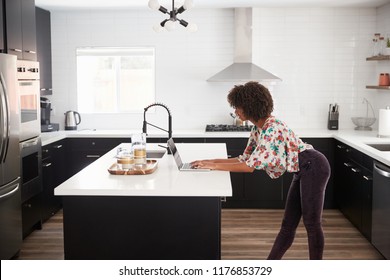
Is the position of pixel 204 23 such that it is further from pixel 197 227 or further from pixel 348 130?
pixel 197 227

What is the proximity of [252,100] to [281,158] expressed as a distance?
40 centimetres

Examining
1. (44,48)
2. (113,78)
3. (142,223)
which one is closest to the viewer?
(142,223)

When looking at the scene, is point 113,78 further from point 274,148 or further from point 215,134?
point 274,148

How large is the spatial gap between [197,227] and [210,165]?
529 millimetres

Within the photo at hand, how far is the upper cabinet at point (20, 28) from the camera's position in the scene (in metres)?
4.38

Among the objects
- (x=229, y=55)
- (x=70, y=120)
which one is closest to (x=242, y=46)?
(x=229, y=55)

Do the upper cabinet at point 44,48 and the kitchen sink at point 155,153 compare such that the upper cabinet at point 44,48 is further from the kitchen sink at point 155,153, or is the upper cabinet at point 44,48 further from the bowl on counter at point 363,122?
the bowl on counter at point 363,122

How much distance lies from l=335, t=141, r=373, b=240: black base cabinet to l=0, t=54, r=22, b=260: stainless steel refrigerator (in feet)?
9.69

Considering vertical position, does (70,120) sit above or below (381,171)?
above

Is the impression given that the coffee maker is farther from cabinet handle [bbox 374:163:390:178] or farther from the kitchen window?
cabinet handle [bbox 374:163:390:178]

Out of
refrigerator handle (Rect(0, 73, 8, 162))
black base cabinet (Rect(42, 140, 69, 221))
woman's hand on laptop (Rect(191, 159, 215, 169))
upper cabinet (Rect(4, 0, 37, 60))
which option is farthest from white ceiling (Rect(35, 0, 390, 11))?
woman's hand on laptop (Rect(191, 159, 215, 169))

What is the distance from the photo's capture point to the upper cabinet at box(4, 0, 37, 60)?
4375 mm

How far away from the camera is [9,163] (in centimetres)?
411

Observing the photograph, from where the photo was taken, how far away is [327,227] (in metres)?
5.35
